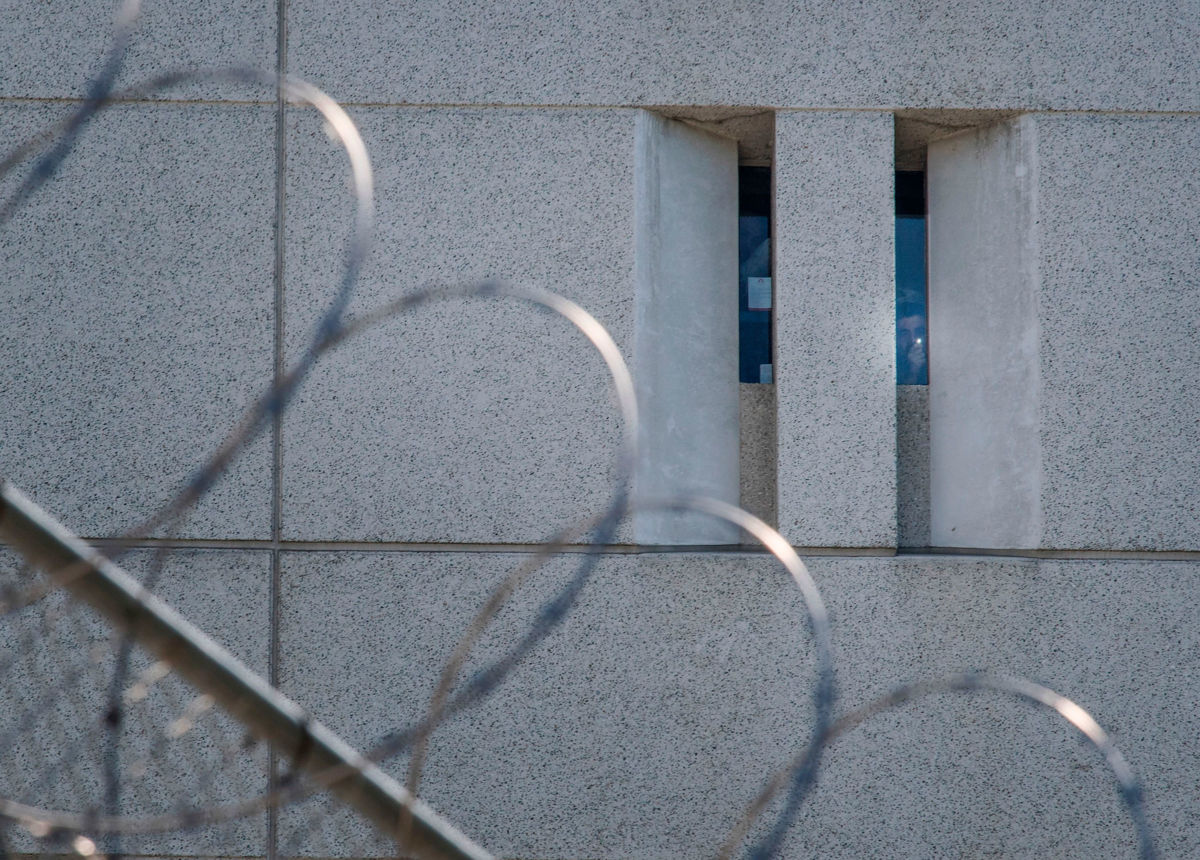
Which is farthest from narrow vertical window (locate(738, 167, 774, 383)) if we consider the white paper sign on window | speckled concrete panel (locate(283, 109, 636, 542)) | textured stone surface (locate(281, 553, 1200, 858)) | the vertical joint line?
the vertical joint line

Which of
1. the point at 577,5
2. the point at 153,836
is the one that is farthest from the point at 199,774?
the point at 577,5

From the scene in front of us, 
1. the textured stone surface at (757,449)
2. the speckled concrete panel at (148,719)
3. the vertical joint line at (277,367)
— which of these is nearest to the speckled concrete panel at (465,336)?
the vertical joint line at (277,367)

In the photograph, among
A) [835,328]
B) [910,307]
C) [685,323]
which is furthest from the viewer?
[910,307]

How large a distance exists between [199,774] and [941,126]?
11.9 feet

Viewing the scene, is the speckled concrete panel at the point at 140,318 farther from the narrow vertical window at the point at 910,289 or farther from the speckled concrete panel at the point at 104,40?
the narrow vertical window at the point at 910,289

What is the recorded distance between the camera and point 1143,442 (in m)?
3.58

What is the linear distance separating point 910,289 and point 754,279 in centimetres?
63

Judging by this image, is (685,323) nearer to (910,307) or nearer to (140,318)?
(910,307)

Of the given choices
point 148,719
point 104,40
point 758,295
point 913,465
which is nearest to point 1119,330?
point 913,465

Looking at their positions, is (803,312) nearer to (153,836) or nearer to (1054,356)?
(1054,356)

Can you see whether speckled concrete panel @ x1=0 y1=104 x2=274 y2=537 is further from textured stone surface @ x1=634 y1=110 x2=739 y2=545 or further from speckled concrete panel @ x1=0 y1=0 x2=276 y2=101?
textured stone surface @ x1=634 y1=110 x2=739 y2=545

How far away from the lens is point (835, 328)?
3637 mm

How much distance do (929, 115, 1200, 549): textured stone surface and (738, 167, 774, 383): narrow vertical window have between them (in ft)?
2.97

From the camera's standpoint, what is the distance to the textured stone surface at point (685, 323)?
369 centimetres
